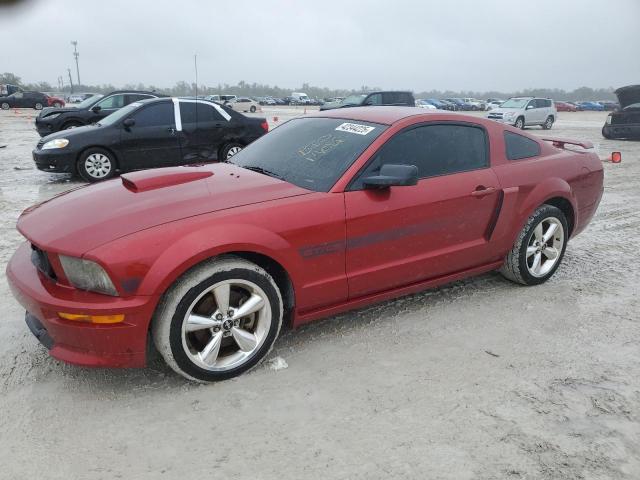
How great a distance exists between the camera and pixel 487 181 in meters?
3.70

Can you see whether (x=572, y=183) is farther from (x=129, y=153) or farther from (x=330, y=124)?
(x=129, y=153)

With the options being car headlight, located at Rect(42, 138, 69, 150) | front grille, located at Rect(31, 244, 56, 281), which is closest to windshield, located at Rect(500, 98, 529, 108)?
car headlight, located at Rect(42, 138, 69, 150)

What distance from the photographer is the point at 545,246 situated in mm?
4191

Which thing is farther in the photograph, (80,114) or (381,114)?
(80,114)

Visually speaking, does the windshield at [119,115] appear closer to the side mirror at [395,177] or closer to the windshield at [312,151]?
the windshield at [312,151]

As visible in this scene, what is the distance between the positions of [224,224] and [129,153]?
641 centimetres

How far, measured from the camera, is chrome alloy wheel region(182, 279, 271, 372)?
2.71 meters

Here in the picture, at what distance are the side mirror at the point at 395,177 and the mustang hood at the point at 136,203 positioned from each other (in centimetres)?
46

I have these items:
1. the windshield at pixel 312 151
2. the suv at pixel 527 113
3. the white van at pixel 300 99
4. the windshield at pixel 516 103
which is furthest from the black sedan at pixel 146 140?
the white van at pixel 300 99

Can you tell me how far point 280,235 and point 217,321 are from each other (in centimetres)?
59

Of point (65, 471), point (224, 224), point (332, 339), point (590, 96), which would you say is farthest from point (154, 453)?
point (590, 96)

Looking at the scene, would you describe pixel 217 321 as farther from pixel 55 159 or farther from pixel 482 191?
pixel 55 159

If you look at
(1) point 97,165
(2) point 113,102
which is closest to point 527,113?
(2) point 113,102

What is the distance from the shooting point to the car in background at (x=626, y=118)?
15.5 m
